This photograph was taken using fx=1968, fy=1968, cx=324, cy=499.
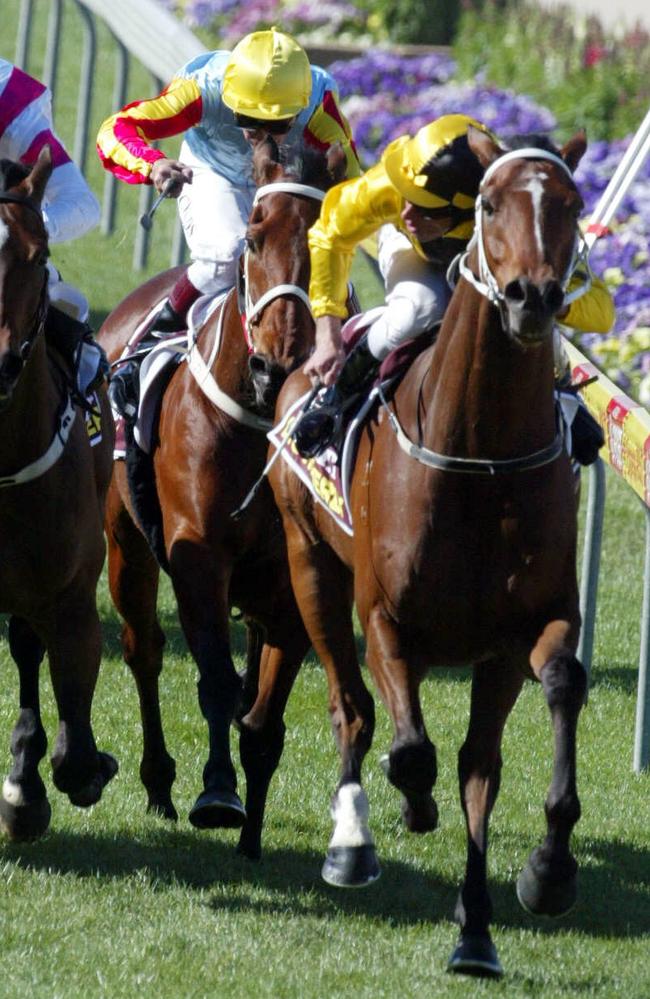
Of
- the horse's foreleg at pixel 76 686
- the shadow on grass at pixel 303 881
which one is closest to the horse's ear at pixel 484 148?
the horse's foreleg at pixel 76 686

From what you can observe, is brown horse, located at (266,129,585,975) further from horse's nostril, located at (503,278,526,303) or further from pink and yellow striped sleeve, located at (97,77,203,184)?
pink and yellow striped sleeve, located at (97,77,203,184)

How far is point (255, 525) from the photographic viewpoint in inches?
237

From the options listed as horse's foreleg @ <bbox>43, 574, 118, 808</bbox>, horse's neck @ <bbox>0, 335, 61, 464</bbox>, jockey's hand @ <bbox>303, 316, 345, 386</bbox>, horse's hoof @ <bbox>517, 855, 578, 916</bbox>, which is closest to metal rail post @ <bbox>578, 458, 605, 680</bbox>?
jockey's hand @ <bbox>303, 316, 345, 386</bbox>

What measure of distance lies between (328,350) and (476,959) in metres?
1.64

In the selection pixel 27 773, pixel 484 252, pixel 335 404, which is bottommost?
pixel 27 773

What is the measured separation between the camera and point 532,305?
424cm

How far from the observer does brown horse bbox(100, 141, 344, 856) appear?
568cm

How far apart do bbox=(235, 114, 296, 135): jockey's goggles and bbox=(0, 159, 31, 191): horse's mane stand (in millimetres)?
1207

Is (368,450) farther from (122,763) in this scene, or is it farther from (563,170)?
(122,763)

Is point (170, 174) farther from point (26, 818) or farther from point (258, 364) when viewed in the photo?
point (26, 818)

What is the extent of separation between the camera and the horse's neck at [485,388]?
15.1 ft

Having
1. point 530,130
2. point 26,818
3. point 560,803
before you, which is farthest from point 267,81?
point 530,130

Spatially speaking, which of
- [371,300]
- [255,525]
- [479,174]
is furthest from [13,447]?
[371,300]

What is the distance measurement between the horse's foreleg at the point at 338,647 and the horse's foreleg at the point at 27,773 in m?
0.90
